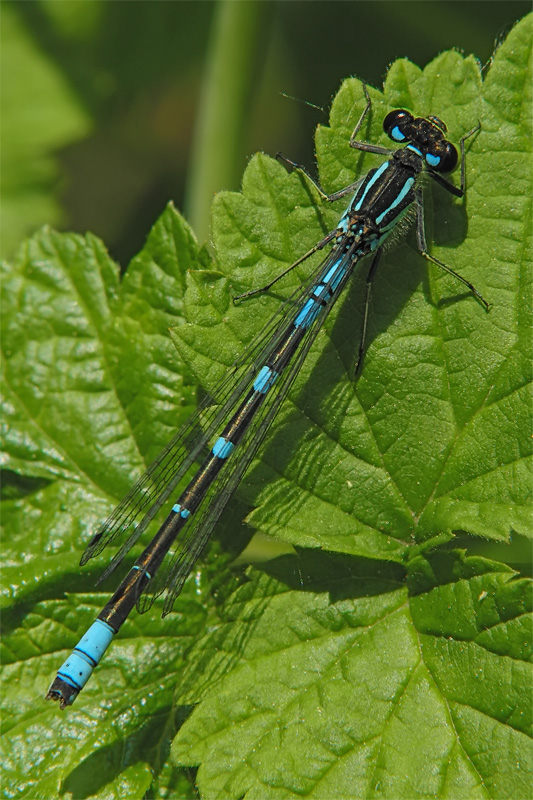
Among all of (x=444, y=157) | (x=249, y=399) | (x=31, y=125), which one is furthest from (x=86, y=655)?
(x=31, y=125)

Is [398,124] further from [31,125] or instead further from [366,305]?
[31,125]

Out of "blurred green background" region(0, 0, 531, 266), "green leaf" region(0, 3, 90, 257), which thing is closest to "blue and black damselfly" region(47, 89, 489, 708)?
"blurred green background" region(0, 0, 531, 266)

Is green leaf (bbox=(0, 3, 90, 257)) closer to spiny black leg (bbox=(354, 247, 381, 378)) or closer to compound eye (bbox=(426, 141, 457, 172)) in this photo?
spiny black leg (bbox=(354, 247, 381, 378))

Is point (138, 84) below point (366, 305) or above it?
above

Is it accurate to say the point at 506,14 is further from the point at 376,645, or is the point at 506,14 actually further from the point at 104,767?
the point at 104,767

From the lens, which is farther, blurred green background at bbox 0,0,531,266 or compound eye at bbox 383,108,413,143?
blurred green background at bbox 0,0,531,266

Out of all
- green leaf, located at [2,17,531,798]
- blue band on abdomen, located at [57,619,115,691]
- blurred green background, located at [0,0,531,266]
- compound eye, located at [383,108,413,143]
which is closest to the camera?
green leaf, located at [2,17,531,798]

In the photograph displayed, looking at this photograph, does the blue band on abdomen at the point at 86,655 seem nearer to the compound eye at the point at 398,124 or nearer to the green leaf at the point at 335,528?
the green leaf at the point at 335,528
